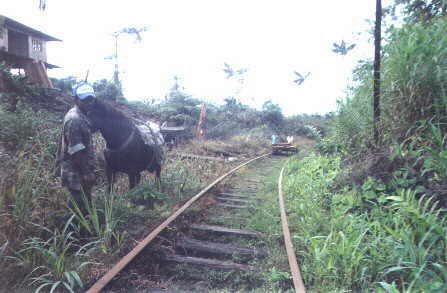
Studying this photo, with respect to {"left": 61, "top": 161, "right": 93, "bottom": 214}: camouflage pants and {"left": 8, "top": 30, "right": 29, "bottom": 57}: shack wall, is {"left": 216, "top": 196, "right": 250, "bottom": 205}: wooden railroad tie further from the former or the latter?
{"left": 8, "top": 30, "right": 29, "bottom": 57}: shack wall

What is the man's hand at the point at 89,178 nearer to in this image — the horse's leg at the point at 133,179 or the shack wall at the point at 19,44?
the horse's leg at the point at 133,179

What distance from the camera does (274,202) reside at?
6.19 meters

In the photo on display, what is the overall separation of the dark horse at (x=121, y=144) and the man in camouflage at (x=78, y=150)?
37 centimetres

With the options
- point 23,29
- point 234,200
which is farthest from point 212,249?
point 23,29

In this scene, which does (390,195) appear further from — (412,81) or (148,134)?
(148,134)

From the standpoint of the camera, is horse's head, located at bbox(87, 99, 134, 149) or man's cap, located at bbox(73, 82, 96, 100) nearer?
man's cap, located at bbox(73, 82, 96, 100)

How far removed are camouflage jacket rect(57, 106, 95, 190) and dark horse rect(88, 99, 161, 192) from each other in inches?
18.1

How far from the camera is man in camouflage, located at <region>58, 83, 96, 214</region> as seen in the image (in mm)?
3846

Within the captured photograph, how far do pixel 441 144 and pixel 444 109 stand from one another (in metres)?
0.76

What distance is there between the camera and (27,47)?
20.0 meters

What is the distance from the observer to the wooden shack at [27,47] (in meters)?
16.6

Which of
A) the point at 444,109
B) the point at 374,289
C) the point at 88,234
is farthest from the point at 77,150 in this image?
the point at 444,109

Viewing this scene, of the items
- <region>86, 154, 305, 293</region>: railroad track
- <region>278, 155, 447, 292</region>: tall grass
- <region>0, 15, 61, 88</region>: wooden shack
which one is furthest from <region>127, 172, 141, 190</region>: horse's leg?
<region>0, 15, 61, 88</region>: wooden shack

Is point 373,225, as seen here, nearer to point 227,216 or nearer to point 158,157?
point 227,216
